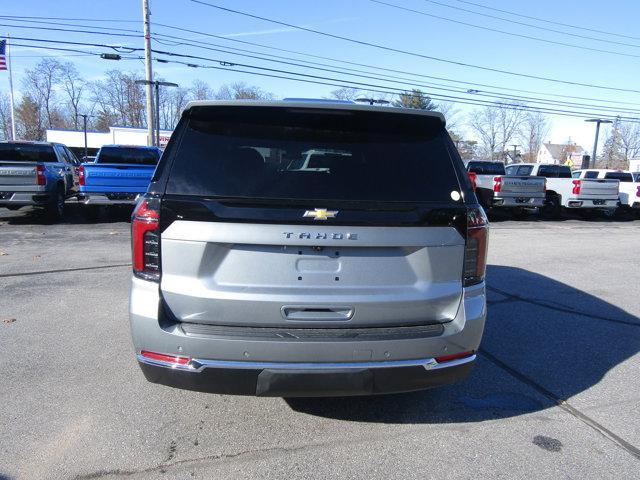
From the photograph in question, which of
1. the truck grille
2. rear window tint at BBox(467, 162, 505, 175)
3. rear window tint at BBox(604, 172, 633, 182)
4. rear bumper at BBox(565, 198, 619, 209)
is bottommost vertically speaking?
rear bumper at BBox(565, 198, 619, 209)

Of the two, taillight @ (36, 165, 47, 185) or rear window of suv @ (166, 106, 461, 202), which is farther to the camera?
taillight @ (36, 165, 47, 185)

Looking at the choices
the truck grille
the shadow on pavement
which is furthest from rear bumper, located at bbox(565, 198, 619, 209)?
the truck grille

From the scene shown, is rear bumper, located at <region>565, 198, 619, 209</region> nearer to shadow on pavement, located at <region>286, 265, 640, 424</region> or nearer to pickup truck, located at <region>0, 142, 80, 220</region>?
shadow on pavement, located at <region>286, 265, 640, 424</region>

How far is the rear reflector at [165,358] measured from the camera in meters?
2.66

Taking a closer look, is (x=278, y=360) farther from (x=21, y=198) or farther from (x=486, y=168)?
(x=486, y=168)

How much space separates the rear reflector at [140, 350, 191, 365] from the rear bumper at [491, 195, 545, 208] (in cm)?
1475

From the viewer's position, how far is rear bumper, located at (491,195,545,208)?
1589 centimetres

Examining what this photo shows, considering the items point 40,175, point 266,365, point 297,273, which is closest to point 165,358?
point 266,365

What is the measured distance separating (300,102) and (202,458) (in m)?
2.16

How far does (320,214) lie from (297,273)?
0.35 meters

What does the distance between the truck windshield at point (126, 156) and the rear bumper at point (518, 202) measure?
10674 millimetres

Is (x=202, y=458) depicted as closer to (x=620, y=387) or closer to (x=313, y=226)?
(x=313, y=226)

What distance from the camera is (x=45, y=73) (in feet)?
253

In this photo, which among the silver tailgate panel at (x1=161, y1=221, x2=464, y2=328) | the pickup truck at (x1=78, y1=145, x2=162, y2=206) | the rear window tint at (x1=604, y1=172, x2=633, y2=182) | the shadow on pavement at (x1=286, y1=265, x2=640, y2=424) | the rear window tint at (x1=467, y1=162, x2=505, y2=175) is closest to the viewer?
the silver tailgate panel at (x1=161, y1=221, x2=464, y2=328)
